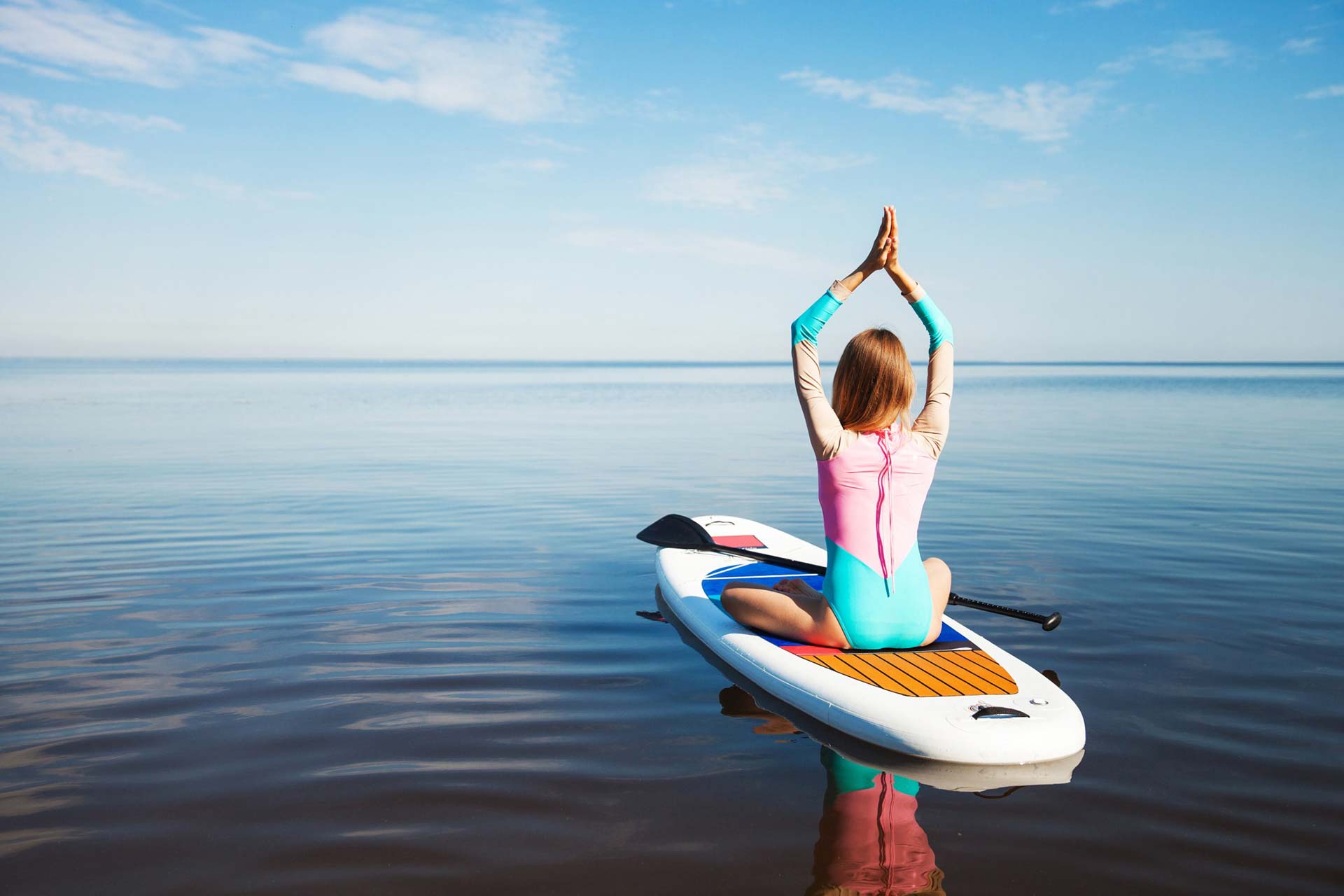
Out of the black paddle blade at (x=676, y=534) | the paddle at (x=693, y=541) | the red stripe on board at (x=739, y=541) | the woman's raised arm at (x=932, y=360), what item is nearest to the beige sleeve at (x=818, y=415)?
Result: the woman's raised arm at (x=932, y=360)

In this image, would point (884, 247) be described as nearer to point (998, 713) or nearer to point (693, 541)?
point (998, 713)

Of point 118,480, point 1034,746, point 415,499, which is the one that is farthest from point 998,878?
point 118,480

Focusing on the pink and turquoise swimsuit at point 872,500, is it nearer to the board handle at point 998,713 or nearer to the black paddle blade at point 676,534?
the board handle at point 998,713

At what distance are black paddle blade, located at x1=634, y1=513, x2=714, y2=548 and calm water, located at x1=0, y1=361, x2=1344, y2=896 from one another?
43 centimetres

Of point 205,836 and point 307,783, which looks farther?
point 307,783

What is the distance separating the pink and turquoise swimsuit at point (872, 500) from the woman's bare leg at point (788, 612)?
8 cm

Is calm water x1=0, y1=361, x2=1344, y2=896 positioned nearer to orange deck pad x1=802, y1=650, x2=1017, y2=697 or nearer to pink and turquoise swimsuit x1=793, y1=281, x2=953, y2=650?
orange deck pad x1=802, y1=650, x2=1017, y2=697

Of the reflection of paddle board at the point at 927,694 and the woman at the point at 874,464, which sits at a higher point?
the woman at the point at 874,464

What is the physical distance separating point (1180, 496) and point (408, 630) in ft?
29.0

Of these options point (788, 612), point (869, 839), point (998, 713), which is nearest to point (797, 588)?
point (788, 612)

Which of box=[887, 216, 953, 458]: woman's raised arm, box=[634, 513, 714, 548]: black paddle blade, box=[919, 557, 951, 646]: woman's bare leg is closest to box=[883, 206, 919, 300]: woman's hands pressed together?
box=[887, 216, 953, 458]: woman's raised arm

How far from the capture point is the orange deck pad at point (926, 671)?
12.3 feet

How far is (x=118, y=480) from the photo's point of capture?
1164 cm

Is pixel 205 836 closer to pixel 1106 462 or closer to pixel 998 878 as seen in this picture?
pixel 998 878
